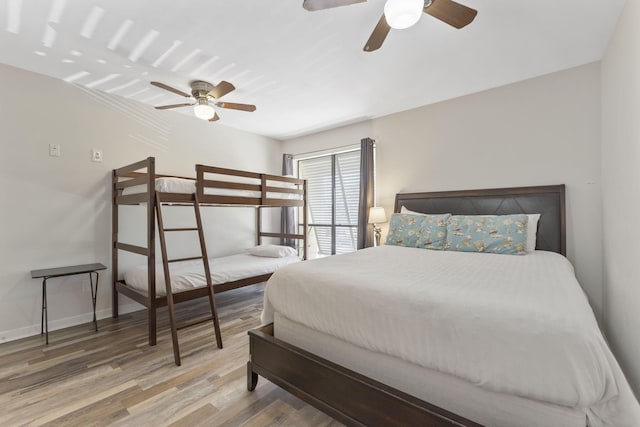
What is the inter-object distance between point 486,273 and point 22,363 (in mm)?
3378

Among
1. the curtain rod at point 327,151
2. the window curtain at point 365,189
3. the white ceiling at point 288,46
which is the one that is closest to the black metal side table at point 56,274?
the white ceiling at point 288,46

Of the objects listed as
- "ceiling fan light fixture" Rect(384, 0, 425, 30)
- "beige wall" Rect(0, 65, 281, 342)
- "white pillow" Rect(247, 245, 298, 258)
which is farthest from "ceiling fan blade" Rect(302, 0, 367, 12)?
"white pillow" Rect(247, 245, 298, 258)

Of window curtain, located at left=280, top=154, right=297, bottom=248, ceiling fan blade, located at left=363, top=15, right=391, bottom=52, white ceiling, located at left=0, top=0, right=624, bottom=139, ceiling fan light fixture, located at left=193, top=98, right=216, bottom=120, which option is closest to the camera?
ceiling fan blade, located at left=363, top=15, right=391, bottom=52

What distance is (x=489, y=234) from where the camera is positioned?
263 centimetres

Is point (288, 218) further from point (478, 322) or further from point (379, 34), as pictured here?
point (478, 322)

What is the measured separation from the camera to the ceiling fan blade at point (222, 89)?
2.48 metres

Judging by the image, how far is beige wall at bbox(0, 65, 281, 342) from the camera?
8.48 ft

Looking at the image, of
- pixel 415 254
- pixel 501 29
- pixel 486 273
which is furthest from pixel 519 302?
pixel 501 29

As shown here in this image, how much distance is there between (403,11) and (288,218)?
370 centimetres

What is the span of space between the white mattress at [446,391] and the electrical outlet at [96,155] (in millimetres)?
3025

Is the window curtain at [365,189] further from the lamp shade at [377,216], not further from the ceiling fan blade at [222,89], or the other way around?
→ the ceiling fan blade at [222,89]

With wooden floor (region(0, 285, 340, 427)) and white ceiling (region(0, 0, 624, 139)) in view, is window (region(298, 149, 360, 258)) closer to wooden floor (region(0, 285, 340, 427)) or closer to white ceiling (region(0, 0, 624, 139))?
white ceiling (region(0, 0, 624, 139))

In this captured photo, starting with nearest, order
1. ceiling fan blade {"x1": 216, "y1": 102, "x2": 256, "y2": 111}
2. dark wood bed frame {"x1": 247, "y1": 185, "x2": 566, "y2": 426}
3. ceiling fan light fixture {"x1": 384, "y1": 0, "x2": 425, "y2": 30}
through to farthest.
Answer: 1. dark wood bed frame {"x1": 247, "y1": 185, "x2": 566, "y2": 426}
2. ceiling fan light fixture {"x1": 384, "y1": 0, "x2": 425, "y2": 30}
3. ceiling fan blade {"x1": 216, "y1": 102, "x2": 256, "y2": 111}

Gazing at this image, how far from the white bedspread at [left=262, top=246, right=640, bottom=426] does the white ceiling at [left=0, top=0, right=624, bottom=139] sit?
172 cm
